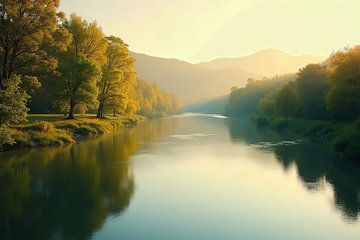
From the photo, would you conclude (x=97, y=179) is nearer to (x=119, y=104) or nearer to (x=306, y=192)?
(x=306, y=192)

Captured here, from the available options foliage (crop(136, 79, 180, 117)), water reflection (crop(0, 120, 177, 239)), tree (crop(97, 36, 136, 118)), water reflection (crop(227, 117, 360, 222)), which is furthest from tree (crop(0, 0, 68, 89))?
foliage (crop(136, 79, 180, 117))

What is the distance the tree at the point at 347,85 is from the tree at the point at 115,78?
39.9 metres

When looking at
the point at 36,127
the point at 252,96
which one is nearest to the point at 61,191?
the point at 36,127

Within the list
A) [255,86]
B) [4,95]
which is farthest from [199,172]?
[255,86]

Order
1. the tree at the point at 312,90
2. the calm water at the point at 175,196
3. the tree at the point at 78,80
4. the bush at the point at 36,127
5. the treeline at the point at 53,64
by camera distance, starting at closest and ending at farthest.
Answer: the calm water at the point at 175,196, the treeline at the point at 53,64, the bush at the point at 36,127, the tree at the point at 78,80, the tree at the point at 312,90

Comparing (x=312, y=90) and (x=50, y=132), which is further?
(x=312, y=90)

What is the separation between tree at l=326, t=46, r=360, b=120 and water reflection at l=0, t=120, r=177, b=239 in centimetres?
3950

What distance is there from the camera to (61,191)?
24.3m

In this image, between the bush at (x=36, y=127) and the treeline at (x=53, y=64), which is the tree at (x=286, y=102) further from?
the bush at (x=36, y=127)

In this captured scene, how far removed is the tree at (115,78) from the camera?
7325cm

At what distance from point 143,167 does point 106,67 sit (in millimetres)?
45261

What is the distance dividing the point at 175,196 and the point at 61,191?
7.65 meters

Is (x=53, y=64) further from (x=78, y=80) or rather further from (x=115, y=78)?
(x=115, y=78)

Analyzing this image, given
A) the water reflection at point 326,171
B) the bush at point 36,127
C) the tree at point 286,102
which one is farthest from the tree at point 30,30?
the tree at point 286,102
